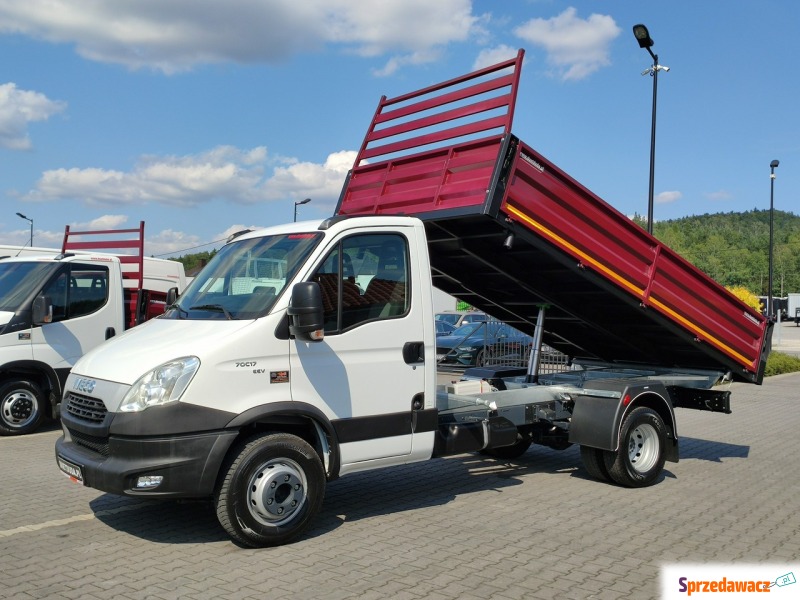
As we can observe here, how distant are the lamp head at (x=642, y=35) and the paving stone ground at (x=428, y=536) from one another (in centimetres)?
1063

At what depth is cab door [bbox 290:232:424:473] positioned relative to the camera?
568 cm

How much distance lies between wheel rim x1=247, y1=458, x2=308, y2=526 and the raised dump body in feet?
8.11

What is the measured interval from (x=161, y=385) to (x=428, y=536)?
7.64ft

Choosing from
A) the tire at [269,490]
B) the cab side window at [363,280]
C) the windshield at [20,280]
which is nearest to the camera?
the tire at [269,490]

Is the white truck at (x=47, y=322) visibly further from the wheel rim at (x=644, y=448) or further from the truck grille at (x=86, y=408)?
the wheel rim at (x=644, y=448)

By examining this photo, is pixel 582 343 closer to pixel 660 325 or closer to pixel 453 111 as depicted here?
pixel 660 325

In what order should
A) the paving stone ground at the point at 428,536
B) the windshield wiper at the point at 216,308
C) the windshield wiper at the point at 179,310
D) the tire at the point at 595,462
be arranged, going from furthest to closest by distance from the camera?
1. the tire at the point at 595,462
2. the windshield wiper at the point at 179,310
3. the windshield wiper at the point at 216,308
4. the paving stone ground at the point at 428,536

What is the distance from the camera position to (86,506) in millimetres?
6648

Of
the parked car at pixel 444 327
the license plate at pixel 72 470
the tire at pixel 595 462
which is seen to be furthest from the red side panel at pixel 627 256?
the parked car at pixel 444 327

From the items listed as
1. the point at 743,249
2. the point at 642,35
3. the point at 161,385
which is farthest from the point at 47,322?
the point at 743,249

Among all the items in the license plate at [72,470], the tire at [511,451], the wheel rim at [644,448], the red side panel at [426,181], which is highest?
the red side panel at [426,181]

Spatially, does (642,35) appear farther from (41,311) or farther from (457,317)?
(41,311)

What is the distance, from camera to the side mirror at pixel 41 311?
997 centimetres

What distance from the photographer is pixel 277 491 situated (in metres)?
5.43
